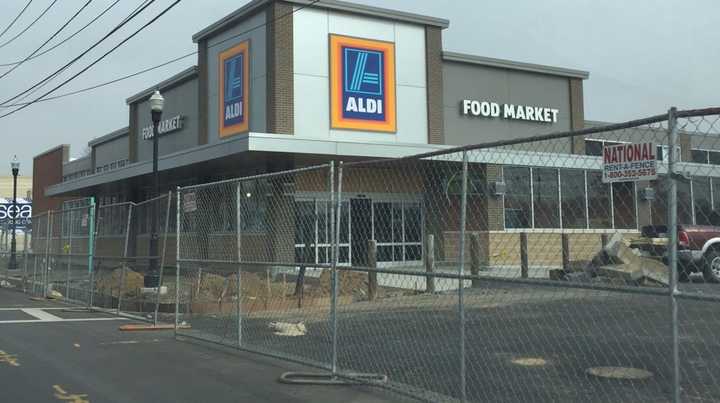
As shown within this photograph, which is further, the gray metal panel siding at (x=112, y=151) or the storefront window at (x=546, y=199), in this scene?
the gray metal panel siding at (x=112, y=151)

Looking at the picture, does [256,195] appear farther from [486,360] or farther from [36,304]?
[36,304]

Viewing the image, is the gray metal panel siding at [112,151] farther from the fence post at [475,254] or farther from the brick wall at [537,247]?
the brick wall at [537,247]

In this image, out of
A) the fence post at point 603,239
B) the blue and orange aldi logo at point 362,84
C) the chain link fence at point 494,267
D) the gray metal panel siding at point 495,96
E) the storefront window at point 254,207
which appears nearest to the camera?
the chain link fence at point 494,267

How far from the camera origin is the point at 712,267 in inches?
177

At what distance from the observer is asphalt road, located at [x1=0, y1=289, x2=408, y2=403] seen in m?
6.75

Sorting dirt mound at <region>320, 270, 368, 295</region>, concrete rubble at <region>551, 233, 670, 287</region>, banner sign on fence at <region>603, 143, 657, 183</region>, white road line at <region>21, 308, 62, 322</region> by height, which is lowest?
white road line at <region>21, 308, 62, 322</region>

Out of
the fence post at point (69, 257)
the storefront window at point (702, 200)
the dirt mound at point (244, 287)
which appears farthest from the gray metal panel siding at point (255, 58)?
the storefront window at point (702, 200)

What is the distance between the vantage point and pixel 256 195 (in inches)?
429

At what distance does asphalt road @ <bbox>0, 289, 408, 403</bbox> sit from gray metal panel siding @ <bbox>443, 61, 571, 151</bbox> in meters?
18.1

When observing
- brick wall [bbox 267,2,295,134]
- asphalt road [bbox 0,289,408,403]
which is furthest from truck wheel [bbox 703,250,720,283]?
brick wall [bbox 267,2,295,134]

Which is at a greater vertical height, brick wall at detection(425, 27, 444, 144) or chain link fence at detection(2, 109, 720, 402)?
brick wall at detection(425, 27, 444, 144)

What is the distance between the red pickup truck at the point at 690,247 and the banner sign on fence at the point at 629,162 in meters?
0.44

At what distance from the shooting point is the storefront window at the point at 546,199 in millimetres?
5039

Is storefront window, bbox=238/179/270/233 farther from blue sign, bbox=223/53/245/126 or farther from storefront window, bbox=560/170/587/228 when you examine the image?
blue sign, bbox=223/53/245/126
